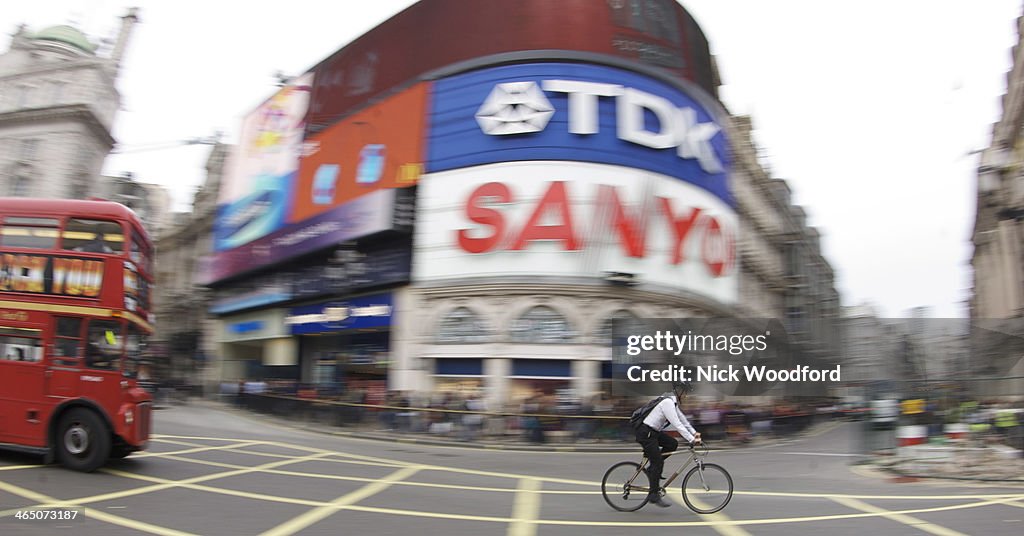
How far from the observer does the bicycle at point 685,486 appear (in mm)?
9250

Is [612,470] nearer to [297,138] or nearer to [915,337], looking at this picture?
[915,337]

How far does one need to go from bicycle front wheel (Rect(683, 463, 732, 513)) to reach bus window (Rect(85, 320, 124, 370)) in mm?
9247

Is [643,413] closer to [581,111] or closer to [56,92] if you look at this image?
[581,111]

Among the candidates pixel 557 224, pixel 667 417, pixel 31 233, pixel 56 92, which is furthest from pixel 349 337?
pixel 56 92

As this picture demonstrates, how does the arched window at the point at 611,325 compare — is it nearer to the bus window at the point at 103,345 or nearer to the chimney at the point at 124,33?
the bus window at the point at 103,345

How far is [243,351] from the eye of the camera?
46219 millimetres

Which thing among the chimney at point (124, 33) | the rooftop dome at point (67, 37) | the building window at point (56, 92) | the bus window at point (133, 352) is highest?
the chimney at point (124, 33)

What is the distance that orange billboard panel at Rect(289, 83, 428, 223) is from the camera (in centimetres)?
3181

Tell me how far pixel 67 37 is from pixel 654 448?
7227 centimetres

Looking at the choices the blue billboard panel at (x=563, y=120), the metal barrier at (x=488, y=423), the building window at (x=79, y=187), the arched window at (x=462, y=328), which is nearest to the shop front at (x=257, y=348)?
the arched window at (x=462, y=328)

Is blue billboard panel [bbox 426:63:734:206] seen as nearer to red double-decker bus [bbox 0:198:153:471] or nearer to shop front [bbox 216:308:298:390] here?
shop front [bbox 216:308:298:390]

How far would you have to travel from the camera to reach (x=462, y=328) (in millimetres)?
28641

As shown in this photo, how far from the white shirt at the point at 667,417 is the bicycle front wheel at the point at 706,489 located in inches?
30.5

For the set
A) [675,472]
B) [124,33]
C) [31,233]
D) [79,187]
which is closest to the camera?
[675,472]
